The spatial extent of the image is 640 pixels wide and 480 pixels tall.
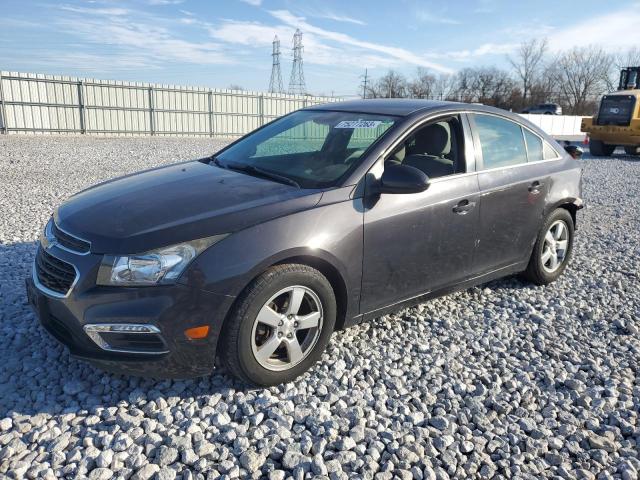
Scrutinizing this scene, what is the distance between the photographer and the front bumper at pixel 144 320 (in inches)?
103

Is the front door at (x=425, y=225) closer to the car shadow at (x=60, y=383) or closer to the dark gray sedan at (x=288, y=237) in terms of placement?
the dark gray sedan at (x=288, y=237)

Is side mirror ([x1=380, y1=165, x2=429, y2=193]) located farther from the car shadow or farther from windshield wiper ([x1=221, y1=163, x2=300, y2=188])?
the car shadow

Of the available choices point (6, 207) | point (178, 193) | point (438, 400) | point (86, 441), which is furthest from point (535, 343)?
point (6, 207)

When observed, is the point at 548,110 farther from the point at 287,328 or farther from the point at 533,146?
the point at 287,328

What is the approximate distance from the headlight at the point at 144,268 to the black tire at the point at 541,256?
3.30 meters

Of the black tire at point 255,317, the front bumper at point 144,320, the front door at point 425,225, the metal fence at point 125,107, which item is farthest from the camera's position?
the metal fence at point 125,107

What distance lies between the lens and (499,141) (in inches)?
167

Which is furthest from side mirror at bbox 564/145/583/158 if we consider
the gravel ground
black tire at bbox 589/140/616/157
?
black tire at bbox 589/140/616/157

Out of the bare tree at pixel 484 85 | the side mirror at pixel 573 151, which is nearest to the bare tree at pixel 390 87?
the bare tree at pixel 484 85

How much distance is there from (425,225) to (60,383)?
8.14ft

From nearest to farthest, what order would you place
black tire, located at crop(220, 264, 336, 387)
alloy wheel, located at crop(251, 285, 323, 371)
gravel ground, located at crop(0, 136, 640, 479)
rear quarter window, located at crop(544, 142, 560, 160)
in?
gravel ground, located at crop(0, 136, 640, 479), black tire, located at crop(220, 264, 336, 387), alloy wheel, located at crop(251, 285, 323, 371), rear quarter window, located at crop(544, 142, 560, 160)

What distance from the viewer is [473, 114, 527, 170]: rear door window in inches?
161

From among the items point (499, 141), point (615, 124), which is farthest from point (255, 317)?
point (615, 124)

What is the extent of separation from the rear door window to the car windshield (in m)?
0.85
